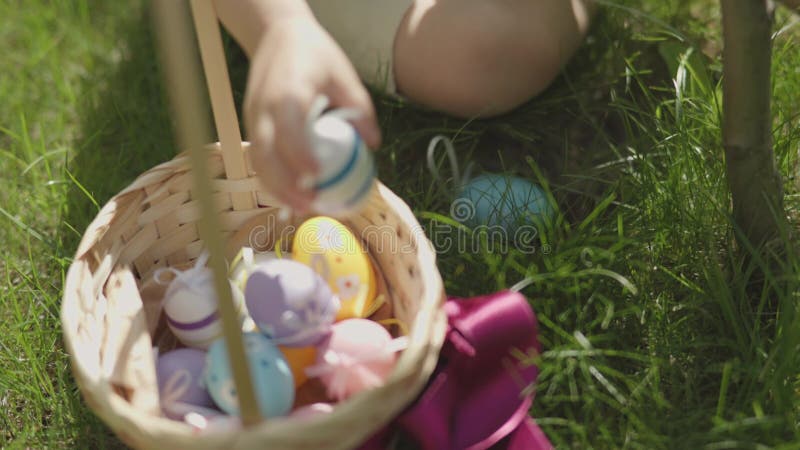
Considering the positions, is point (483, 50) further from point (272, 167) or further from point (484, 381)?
point (272, 167)

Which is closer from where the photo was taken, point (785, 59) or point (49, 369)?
point (49, 369)

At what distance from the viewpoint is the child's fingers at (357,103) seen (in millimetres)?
773

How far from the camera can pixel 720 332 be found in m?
0.99

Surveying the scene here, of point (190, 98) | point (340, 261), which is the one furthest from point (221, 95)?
point (190, 98)

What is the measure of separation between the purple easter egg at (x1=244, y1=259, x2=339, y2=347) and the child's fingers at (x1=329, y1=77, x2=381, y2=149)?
0.18 metres

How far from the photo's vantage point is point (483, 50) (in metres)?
1.29

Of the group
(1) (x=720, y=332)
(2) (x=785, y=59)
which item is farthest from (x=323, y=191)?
(2) (x=785, y=59)

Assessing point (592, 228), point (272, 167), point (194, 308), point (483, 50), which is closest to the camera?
point (272, 167)

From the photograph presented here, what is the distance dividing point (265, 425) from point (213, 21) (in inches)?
16.3

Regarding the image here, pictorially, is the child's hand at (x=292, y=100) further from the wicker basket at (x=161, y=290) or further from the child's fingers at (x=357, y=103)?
the wicker basket at (x=161, y=290)

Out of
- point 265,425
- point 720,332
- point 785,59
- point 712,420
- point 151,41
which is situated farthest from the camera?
point 151,41

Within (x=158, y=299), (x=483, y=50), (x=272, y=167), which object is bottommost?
(x=158, y=299)

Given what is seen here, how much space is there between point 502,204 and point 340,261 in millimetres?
250

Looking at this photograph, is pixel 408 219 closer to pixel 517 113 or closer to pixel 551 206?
pixel 551 206
